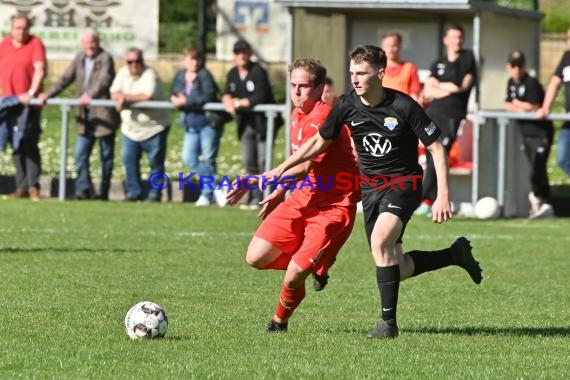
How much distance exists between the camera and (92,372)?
22.2 feet

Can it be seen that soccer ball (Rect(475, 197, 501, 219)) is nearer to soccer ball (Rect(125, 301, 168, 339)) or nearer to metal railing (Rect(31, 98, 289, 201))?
metal railing (Rect(31, 98, 289, 201))

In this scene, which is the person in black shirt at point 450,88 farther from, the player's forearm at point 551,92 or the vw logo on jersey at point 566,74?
the vw logo on jersey at point 566,74

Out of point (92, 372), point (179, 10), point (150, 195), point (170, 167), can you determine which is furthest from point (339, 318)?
point (179, 10)

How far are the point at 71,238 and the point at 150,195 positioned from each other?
4.82 metres

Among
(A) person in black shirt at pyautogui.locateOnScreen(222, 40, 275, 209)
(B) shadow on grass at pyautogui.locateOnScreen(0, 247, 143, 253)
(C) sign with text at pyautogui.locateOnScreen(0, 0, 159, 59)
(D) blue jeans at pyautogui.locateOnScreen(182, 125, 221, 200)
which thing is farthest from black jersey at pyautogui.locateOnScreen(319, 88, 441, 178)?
(C) sign with text at pyautogui.locateOnScreen(0, 0, 159, 59)

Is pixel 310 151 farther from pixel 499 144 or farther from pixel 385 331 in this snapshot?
pixel 499 144

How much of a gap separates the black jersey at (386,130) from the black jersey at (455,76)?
8186 mm

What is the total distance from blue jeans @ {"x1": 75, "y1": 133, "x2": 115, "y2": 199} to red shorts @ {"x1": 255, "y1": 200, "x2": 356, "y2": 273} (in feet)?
32.3

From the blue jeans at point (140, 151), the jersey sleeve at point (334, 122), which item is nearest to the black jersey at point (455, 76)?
the blue jeans at point (140, 151)

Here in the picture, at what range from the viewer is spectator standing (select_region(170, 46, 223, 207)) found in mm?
17859

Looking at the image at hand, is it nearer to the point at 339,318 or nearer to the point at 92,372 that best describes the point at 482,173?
the point at 339,318

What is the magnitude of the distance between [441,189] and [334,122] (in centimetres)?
77

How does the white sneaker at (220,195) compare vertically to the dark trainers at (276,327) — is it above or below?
above

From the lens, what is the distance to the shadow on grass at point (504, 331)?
855cm
